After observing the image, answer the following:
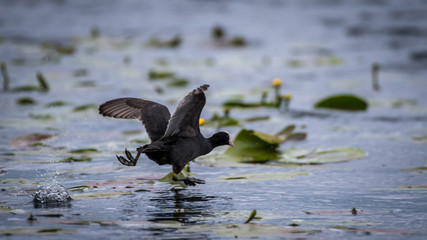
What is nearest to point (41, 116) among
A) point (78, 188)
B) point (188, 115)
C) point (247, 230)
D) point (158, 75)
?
point (78, 188)

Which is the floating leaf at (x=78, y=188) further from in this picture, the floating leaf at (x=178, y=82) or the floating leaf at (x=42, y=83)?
the floating leaf at (x=178, y=82)

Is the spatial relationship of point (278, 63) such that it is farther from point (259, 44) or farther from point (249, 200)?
point (249, 200)

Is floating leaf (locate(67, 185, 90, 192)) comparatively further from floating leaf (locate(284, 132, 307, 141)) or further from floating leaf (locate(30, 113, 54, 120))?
floating leaf (locate(30, 113, 54, 120))

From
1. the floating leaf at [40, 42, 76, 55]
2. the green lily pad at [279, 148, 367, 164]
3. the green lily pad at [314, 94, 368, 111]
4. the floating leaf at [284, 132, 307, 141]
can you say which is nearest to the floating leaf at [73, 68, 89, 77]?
the floating leaf at [40, 42, 76, 55]

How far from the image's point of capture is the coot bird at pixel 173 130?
5.20 m

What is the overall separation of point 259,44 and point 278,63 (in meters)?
2.88

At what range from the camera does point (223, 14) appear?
2169cm

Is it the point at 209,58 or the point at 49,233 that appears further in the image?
A: the point at 209,58

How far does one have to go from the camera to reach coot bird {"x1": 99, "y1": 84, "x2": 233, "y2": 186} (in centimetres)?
520

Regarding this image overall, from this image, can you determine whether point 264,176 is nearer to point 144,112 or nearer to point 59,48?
point 144,112

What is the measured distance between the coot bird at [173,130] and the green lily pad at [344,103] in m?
3.73

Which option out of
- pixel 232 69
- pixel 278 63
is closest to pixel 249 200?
pixel 232 69

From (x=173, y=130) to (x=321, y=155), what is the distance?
2053mm

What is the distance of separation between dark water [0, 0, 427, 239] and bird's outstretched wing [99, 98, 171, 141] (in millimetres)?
464
